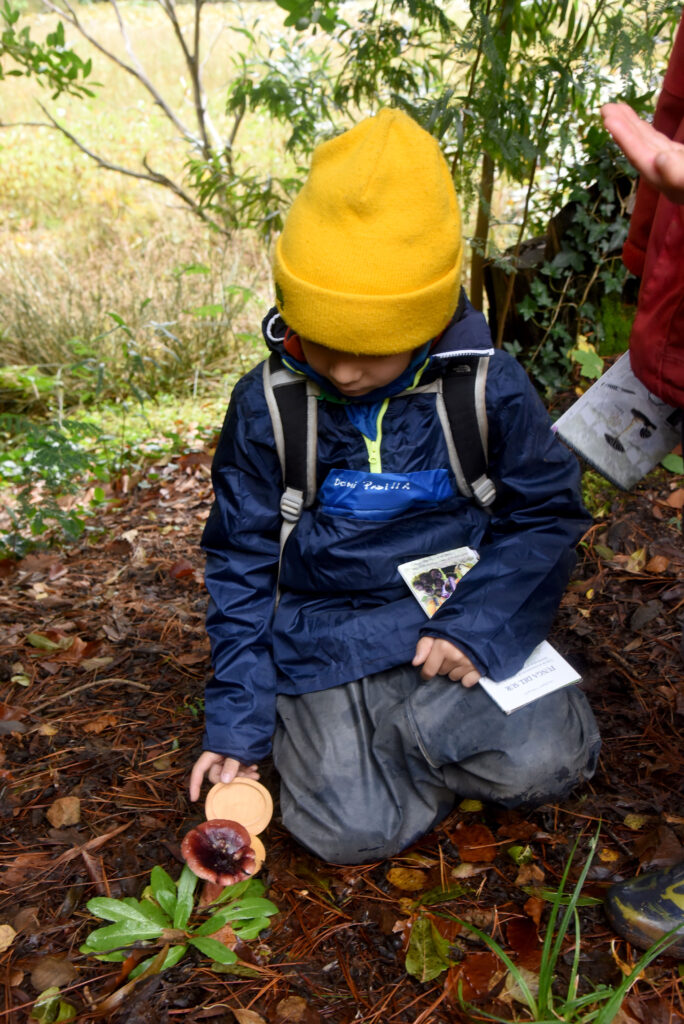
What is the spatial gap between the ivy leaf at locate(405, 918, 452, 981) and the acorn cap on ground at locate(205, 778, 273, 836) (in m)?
0.45

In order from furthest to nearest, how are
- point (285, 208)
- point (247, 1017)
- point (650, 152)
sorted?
point (285, 208) → point (247, 1017) → point (650, 152)

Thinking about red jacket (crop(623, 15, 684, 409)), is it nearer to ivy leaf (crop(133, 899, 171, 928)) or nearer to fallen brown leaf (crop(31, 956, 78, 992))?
ivy leaf (crop(133, 899, 171, 928))

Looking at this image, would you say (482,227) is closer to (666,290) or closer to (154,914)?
(666,290)

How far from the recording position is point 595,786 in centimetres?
217

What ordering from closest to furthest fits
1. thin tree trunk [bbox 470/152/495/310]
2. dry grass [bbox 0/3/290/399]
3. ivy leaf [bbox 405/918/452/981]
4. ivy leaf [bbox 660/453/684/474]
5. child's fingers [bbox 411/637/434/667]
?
ivy leaf [bbox 405/918/452/981] < child's fingers [bbox 411/637/434/667] < ivy leaf [bbox 660/453/684/474] < thin tree trunk [bbox 470/152/495/310] < dry grass [bbox 0/3/290/399]

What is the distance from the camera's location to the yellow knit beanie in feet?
5.57

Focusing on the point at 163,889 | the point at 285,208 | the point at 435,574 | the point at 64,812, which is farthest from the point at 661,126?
the point at 285,208

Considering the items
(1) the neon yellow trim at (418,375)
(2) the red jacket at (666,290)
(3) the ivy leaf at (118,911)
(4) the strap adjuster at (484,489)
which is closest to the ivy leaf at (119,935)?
(3) the ivy leaf at (118,911)

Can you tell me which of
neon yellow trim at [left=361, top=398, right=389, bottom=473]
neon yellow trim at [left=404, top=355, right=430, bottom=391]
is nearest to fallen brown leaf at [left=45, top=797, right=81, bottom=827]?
neon yellow trim at [left=361, top=398, right=389, bottom=473]

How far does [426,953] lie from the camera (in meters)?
1.72

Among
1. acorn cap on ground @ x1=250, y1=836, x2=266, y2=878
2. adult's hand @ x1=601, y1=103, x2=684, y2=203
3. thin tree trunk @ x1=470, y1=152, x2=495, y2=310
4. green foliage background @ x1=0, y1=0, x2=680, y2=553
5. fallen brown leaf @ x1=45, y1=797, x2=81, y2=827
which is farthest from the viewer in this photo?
thin tree trunk @ x1=470, y1=152, x2=495, y2=310

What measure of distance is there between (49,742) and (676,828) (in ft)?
5.78

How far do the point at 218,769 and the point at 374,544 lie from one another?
72 cm

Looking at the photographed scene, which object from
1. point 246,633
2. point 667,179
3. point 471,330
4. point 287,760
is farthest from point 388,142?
point 287,760
